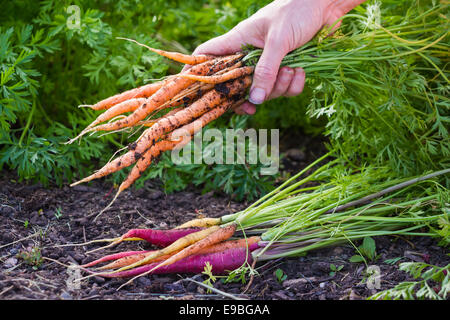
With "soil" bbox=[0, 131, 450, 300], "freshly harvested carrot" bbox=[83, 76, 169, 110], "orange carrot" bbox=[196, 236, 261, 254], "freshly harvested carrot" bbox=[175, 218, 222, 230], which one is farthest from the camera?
Answer: "freshly harvested carrot" bbox=[83, 76, 169, 110]

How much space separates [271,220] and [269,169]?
0.75 meters

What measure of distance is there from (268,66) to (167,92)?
547 millimetres

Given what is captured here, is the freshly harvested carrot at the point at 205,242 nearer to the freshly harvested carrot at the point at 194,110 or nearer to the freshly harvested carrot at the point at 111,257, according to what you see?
the freshly harvested carrot at the point at 111,257

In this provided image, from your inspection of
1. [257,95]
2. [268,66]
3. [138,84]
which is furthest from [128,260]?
[138,84]

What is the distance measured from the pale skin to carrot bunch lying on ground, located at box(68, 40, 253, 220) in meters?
0.09

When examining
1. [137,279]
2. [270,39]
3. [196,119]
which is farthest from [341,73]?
[137,279]

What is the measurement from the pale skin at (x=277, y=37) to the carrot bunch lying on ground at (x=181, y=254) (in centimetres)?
79

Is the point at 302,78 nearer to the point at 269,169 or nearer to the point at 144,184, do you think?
the point at 269,169

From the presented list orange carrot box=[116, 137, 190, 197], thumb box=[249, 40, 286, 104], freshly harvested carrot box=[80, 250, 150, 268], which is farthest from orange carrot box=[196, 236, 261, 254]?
thumb box=[249, 40, 286, 104]

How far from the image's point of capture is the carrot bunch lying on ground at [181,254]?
2.16m

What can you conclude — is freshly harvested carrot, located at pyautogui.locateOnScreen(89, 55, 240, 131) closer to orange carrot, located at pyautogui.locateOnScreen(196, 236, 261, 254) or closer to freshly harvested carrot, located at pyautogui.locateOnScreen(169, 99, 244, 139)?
freshly harvested carrot, located at pyautogui.locateOnScreen(169, 99, 244, 139)

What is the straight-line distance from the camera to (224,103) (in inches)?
98.7

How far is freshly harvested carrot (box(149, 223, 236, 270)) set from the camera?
2152mm

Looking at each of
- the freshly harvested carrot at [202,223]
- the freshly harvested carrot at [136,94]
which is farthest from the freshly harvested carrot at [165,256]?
the freshly harvested carrot at [136,94]
